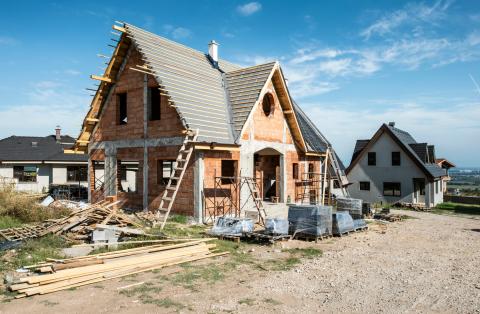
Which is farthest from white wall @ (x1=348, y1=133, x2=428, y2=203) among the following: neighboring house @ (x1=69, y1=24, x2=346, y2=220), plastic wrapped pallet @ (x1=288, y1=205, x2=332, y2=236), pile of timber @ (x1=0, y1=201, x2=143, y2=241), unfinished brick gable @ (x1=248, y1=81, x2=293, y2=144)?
pile of timber @ (x1=0, y1=201, x2=143, y2=241)

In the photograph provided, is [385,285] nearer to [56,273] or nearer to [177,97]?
[56,273]

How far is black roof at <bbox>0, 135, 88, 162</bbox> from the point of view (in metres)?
32.5

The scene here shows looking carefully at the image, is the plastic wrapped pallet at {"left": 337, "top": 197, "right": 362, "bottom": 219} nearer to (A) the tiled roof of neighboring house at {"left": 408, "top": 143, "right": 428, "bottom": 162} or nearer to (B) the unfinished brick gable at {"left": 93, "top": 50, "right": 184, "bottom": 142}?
(B) the unfinished brick gable at {"left": 93, "top": 50, "right": 184, "bottom": 142}

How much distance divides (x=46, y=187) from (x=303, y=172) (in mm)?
22438

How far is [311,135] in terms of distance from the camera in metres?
27.6

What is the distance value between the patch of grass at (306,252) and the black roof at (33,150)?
24612 mm

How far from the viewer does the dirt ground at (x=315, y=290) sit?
7145 mm

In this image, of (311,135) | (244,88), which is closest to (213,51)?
(244,88)

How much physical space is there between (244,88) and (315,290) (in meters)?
13.3

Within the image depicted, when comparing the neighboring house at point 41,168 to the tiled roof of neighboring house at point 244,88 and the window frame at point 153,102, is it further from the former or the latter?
the tiled roof of neighboring house at point 244,88

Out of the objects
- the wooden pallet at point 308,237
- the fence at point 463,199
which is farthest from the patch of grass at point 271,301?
the fence at point 463,199

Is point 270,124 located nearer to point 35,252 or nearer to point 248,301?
point 35,252

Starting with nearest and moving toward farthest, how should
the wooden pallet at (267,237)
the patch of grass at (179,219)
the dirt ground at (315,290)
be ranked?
the dirt ground at (315,290) → the wooden pallet at (267,237) → the patch of grass at (179,219)

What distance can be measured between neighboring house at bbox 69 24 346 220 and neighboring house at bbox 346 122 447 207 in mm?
14738
